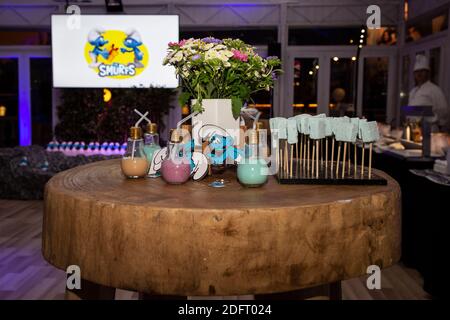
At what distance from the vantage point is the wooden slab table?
4.02 ft

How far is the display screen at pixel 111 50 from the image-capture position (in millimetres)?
8688

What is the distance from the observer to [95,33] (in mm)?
8875

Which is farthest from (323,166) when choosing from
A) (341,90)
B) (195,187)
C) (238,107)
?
(341,90)

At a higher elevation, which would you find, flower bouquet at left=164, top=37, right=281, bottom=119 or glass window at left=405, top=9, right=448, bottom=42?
glass window at left=405, top=9, right=448, bottom=42

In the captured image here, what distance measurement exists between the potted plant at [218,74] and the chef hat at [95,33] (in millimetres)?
7483

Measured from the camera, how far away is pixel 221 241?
1.22 m

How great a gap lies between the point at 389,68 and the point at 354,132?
8728mm

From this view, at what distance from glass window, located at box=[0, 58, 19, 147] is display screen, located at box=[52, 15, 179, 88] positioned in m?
1.74

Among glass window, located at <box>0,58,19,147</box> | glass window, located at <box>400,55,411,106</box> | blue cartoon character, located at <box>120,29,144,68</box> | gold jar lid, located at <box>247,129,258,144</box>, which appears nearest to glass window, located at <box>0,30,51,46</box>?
glass window, located at <box>0,58,19,147</box>

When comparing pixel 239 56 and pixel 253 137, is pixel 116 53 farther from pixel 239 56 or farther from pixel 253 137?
pixel 253 137

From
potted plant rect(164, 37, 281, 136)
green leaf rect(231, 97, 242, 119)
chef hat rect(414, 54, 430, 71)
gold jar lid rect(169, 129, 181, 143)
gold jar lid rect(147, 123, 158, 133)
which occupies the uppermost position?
chef hat rect(414, 54, 430, 71)

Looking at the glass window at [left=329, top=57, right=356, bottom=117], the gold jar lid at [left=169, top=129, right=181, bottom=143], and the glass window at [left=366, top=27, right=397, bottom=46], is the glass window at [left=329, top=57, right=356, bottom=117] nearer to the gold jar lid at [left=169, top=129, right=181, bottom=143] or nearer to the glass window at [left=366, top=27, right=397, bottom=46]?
the glass window at [left=366, top=27, right=397, bottom=46]

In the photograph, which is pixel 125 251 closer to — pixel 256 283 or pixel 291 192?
pixel 256 283

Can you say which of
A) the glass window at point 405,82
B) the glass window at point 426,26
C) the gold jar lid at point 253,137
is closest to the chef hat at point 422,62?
the glass window at point 426,26
